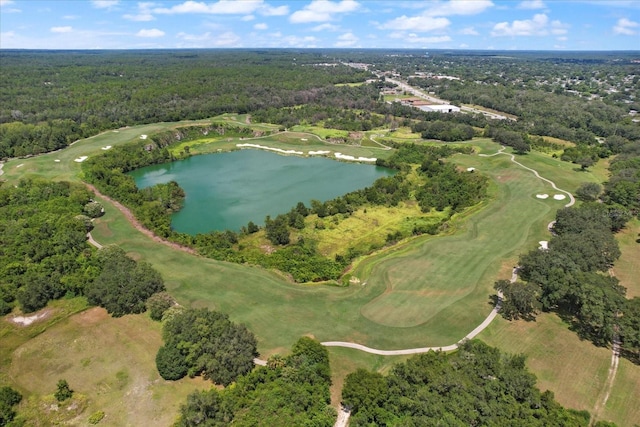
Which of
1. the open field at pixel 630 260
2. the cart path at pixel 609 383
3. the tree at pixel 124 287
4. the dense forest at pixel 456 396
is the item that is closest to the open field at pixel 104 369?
the tree at pixel 124 287

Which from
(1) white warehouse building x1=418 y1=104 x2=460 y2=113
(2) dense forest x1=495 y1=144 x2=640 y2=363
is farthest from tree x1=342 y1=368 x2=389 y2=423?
(1) white warehouse building x1=418 y1=104 x2=460 y2=113

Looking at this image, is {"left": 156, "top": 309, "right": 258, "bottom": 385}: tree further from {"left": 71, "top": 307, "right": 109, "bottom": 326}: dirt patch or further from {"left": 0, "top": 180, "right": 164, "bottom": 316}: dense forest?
{"left": 71, "top": 307, "right": 109, "bottom": 326}: dirt patch

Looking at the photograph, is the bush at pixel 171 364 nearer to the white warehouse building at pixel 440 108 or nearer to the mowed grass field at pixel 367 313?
the mowed grass field at pixel 367 313

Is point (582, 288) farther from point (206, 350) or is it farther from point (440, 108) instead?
point (440, 108)

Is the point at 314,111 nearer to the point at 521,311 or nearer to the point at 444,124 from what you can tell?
the point at 444,124

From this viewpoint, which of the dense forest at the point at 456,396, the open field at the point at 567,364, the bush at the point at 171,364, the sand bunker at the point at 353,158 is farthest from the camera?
the sand bunker at the point at 353,158

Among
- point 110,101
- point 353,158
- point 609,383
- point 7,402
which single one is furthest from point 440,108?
point 7,402
